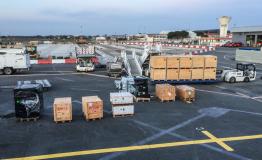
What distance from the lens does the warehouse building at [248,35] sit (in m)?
88.6

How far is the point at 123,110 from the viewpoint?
16.4 metres

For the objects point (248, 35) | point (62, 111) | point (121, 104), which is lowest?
point (62, 111)

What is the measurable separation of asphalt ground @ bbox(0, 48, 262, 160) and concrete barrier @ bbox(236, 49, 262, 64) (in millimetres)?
26836

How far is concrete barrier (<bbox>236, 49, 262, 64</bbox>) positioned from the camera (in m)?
45.6

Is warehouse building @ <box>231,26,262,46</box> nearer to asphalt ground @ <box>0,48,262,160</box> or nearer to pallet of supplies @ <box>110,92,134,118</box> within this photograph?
asphalt ground @ <box>0,48,262,160</box>

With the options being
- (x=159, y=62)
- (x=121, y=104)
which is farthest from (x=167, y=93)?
(x=159, y=62)

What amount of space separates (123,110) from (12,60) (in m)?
21.3

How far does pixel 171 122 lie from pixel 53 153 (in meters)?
6.47

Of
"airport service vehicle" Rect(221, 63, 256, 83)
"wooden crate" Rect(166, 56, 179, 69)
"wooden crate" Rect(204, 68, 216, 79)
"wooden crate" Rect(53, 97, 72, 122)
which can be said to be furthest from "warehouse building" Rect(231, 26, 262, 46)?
"wooden crate" Rect(53, 97, 72, 122)

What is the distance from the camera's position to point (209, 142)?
41.5 ft

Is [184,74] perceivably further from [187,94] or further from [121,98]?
[121,98]

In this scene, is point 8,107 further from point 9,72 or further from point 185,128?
point 9,72

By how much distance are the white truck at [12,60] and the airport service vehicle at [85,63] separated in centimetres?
600

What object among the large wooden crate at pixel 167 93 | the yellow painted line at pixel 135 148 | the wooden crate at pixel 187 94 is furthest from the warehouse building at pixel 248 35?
the yellow painted line at pixel 135 148
